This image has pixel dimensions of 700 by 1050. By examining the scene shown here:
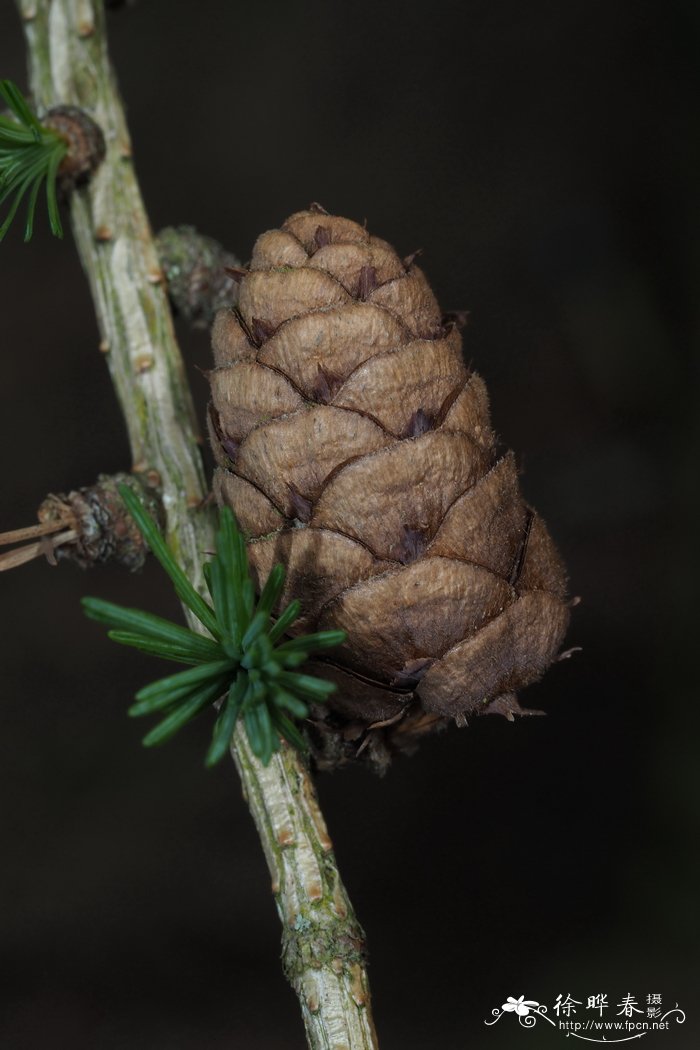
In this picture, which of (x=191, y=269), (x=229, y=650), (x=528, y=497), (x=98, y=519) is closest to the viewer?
(x=229, y=650)

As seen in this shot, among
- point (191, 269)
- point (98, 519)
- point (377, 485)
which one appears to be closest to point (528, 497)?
point (191, 269)

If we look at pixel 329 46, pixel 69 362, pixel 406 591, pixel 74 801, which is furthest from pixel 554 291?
pixel 406 591

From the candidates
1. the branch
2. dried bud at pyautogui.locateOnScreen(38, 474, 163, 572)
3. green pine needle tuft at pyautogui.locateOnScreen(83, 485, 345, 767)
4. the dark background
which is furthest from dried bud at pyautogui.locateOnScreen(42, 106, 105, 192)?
the dark background

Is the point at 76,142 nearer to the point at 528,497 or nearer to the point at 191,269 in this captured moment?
the point at 191,269

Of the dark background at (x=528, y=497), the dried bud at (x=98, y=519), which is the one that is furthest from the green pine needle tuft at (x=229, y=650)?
the dark background at (x=528, y=497)

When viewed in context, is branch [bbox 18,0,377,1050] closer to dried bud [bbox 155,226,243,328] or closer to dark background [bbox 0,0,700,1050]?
dried bud [bbox 155,226,243,328]
